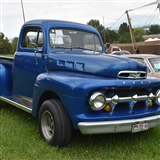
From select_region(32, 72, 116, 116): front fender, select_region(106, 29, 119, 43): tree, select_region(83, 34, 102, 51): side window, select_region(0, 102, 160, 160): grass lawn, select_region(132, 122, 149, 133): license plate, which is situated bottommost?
select_region(0, 102, 160, 160): grass lawn

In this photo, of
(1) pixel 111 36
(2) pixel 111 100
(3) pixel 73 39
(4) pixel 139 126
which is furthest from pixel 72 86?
(1) pixel 111 36

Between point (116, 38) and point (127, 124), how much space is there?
78.5m

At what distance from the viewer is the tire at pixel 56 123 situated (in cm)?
373

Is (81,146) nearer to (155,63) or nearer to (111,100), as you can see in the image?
(111,100)

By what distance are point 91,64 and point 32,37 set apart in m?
1.77

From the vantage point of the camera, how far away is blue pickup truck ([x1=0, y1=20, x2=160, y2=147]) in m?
3.52

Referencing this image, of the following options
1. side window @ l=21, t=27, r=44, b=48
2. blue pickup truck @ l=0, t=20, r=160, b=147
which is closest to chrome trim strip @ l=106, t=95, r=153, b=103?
blue pickup truck @ l=0, t=20, r=160, b=147

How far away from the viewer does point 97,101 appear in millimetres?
3521

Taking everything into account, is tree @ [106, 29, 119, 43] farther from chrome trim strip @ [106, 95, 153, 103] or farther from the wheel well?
chrome trim strip @ [106, 95, 153, 103]

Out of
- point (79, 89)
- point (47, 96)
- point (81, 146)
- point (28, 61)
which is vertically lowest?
point (81, 146)

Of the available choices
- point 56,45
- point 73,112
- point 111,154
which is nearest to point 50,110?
point 73,112

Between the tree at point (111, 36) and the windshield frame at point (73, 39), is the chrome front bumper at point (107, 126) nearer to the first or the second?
the windshield frame at point (73, 39)

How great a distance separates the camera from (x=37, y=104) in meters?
4.31

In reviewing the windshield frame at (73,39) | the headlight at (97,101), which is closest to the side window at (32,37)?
the windshield frame at (73,39)
